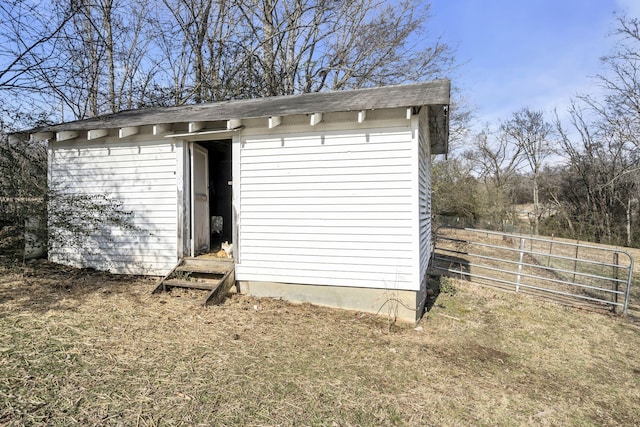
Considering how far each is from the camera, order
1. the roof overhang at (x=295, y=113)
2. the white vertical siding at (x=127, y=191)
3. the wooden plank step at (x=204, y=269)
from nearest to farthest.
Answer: the roof overhang at (x=295, y=113), the wooden plank step at (x=204, y=269), the white vertical siding at (x=127, y=191)

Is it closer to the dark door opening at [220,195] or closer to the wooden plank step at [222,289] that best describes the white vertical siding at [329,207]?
the wooden plank step at [222,289]

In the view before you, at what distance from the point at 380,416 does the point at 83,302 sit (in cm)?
437

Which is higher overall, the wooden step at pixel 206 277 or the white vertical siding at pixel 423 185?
the white vertical siding at pixel 423 185

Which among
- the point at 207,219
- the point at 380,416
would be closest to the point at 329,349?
the point at 380,416

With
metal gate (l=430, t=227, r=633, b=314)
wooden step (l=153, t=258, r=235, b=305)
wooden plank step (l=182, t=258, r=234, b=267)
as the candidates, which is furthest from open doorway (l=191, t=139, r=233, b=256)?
metal gate (l=430, t=227, r=633, b=314)

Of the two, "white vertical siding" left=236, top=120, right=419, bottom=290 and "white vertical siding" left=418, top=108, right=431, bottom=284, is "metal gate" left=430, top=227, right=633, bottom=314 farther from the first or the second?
"white vertical siding" left=236, top=120, right=419, bottom=290

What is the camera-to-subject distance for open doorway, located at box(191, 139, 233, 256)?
6.02 metres

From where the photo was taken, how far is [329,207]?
4941 mm

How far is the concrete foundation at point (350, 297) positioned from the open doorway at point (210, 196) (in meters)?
1.56

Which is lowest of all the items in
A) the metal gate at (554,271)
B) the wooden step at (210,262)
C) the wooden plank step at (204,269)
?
the metal gate at (554,271)

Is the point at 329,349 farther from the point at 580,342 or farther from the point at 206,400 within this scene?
the point at 580,342

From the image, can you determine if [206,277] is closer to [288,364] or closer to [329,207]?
[329,207]

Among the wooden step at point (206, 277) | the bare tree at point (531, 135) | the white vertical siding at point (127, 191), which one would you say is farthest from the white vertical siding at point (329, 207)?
the bare tree at point (531, 135)

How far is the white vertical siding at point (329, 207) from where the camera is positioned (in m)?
4.65
